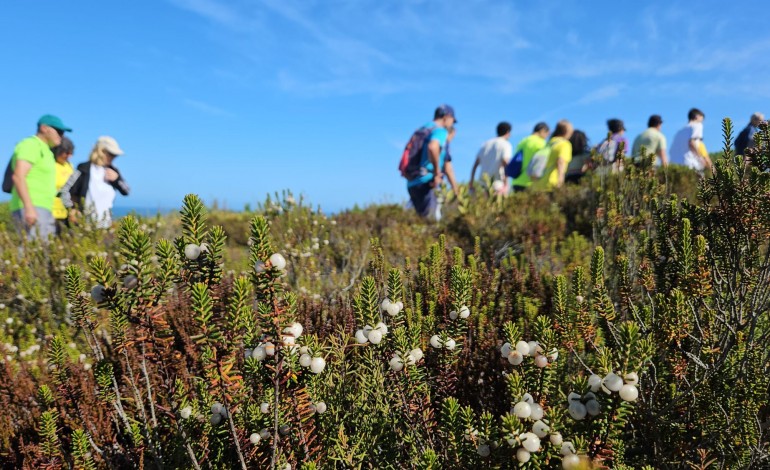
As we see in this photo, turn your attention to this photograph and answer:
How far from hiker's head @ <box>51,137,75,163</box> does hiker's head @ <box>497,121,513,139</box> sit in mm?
6906

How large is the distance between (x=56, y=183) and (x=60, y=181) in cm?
15

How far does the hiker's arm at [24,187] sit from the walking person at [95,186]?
590 mm

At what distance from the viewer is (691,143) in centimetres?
830

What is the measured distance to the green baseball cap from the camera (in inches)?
211

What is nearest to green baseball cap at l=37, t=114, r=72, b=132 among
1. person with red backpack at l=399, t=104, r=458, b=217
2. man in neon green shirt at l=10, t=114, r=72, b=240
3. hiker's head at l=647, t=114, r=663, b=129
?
man in neon green shirt at l=10, t=114, r=72, b=240

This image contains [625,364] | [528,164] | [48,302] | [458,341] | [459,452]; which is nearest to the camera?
[625,364]

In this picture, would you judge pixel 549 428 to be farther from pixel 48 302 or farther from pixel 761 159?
pixel 48 302

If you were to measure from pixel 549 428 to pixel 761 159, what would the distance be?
4.88 feet

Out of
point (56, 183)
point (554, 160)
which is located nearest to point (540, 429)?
point (56, 183)

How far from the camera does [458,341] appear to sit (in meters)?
1.78

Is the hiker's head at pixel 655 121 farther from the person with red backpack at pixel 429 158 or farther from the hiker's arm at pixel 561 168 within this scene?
the person with red backpack at pixel 429 158

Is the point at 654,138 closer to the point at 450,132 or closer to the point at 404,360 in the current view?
the point at 450,132

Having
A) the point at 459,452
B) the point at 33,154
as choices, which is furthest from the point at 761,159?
the point at 33,154

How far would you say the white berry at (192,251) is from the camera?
3.84 feet
